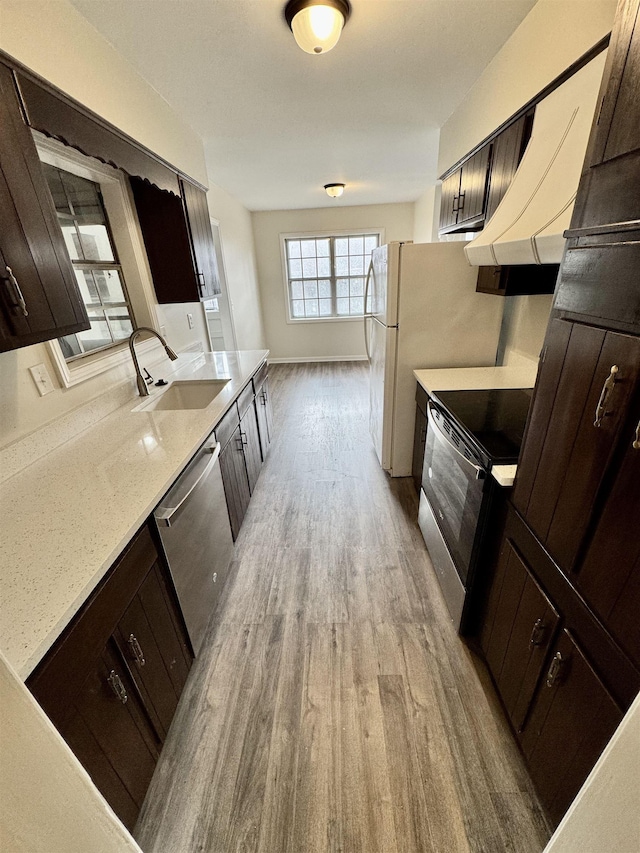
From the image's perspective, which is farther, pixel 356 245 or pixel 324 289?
pixel 324 289

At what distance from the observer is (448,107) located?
7.94 feet

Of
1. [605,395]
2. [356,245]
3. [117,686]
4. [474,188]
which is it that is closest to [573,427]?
[605,395]

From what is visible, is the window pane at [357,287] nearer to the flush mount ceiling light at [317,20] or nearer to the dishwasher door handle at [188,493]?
the flush mount ceiling light at [317,20]

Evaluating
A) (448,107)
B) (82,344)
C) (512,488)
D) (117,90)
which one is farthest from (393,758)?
(448,107)

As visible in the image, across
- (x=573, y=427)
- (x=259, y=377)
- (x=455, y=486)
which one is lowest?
(x=455, y=486)

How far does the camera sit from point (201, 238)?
270 centimetres

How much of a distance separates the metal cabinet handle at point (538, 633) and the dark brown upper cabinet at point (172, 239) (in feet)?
Result: 8.81

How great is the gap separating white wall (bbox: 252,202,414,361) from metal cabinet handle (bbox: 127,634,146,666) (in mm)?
5943

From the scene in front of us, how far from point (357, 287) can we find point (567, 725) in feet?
20.8

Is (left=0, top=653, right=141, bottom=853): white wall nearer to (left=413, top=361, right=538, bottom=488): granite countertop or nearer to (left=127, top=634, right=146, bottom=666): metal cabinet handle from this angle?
(left=127, top=634, right=146, bottom=666): metal cabinet handle

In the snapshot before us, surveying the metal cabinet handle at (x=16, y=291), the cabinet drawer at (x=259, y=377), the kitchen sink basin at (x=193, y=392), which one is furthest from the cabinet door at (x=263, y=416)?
the metal cabinet handle at (x=16, y=291)

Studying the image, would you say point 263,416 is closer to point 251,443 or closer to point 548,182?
point 251,443

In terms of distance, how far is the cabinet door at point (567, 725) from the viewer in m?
0.81

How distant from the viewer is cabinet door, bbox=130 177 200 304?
2.35 m
